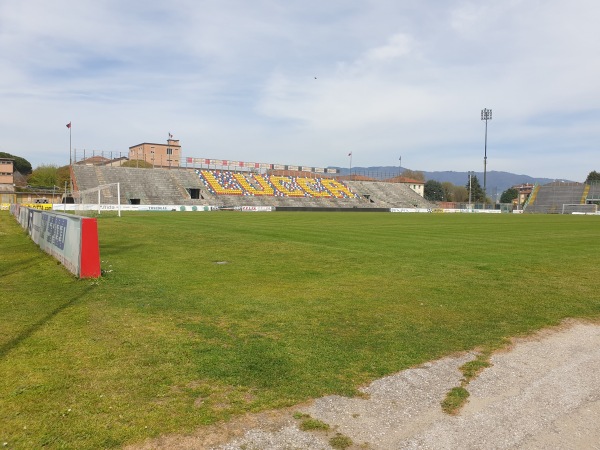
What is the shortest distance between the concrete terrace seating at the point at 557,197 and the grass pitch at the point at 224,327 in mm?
99017

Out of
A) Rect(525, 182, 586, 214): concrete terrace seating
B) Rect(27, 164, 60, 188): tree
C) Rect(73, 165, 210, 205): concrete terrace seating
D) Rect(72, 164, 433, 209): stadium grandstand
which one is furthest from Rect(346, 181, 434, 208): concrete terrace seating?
Rect(27, 164, 60, 188): tree

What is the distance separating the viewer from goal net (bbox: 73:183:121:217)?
170 feet

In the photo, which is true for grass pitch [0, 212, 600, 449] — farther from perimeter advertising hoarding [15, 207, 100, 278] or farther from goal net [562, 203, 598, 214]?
goal net [562, 203, 598, 214]

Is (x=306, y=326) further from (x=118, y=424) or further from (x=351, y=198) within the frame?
(x=351, y=198)

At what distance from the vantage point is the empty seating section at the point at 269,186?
84644mm

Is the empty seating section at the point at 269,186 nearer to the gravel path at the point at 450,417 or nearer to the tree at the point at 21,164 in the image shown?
the tree at the point at 21,164

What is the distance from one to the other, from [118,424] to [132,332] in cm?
282

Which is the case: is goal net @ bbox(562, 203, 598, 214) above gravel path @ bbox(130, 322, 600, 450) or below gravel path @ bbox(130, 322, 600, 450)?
above

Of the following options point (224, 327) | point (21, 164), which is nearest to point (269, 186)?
point (21, 164)

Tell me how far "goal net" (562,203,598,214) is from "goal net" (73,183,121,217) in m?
88.4

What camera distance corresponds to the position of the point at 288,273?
39.7 ft

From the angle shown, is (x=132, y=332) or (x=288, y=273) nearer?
(x=132, y=332)

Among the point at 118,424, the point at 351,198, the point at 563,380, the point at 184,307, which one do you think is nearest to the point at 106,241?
the point at 184,307

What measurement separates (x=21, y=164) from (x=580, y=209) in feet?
446
